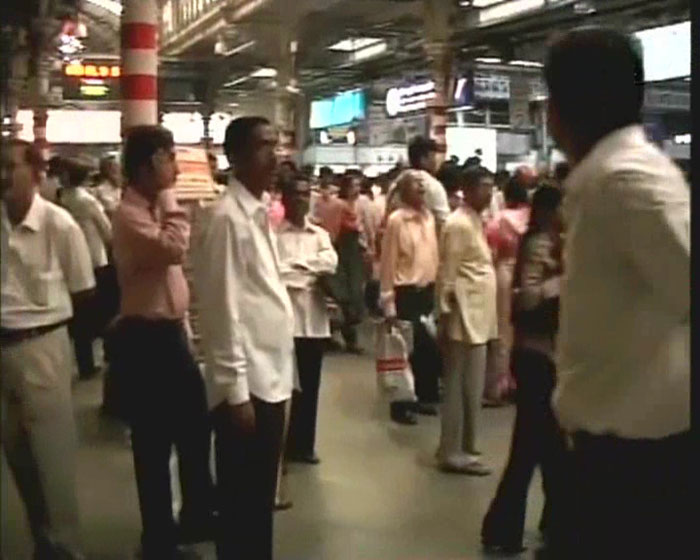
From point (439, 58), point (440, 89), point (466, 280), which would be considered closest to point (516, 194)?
point (466, 280)

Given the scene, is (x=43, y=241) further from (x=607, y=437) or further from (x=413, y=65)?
(x=413, y=65)

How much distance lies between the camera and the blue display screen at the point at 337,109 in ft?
40.6

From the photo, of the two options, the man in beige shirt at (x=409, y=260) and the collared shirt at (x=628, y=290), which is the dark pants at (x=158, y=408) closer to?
the collared shirt at (x=628, y=290)

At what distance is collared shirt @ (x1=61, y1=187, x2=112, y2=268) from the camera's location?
3.07m

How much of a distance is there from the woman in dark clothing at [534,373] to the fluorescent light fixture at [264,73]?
13.4 ft

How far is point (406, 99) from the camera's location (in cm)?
1512

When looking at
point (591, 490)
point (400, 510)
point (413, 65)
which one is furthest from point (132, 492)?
point (413, 65)

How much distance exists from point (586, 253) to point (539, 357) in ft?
6.27

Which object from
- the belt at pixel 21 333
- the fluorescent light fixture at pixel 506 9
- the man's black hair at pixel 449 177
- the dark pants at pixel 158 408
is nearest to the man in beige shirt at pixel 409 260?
the man's black hair at pixel 449 177

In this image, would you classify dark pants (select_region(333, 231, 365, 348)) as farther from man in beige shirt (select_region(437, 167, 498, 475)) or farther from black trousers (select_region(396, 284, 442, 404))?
man in beige shirt (select_region(437, 167, 498, 475))

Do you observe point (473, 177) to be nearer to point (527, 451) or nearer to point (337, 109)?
point (527, 451)

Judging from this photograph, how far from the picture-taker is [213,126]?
17.3ft

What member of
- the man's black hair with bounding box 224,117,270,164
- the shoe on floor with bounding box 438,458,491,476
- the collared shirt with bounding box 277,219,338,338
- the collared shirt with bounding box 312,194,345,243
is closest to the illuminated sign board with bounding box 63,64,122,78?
the man's black hair with bounding box 224,117,270,164

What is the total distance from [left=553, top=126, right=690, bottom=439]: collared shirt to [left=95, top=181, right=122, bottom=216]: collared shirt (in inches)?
73.2
